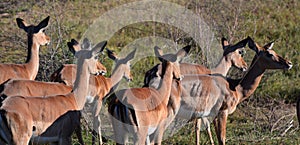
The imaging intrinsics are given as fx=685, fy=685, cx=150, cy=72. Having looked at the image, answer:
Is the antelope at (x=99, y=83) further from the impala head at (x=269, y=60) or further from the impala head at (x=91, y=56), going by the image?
the impala head at (x=269, y=60)

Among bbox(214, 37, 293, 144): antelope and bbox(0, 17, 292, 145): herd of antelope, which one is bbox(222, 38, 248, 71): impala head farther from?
bbox(214, 37, 293, 144): antelope

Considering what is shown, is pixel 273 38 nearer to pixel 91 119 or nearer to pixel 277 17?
pixel 277 17

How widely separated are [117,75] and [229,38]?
2421 millimetres

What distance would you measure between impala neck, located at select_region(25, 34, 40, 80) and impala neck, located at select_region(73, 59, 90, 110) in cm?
200

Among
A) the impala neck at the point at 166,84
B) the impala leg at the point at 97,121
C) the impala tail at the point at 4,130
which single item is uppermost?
the impala neck at the point at 166,84

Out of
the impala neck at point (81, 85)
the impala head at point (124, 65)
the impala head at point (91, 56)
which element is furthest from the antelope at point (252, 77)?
the impala neck at point (81, 85)

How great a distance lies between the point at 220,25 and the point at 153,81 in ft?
18.6

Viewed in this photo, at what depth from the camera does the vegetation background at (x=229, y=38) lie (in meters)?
9.80

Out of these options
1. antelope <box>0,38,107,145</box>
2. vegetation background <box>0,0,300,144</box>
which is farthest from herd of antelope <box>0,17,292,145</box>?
vegetation background <box>0,0,300,144</box>

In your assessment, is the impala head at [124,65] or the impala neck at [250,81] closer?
the impala neck at [250,81]

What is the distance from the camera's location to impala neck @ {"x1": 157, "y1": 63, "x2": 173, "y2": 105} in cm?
790

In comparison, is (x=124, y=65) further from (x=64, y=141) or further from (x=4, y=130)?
(x=4, y=130)

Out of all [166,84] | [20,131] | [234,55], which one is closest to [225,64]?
[234,55]

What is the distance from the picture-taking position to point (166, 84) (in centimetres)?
798
